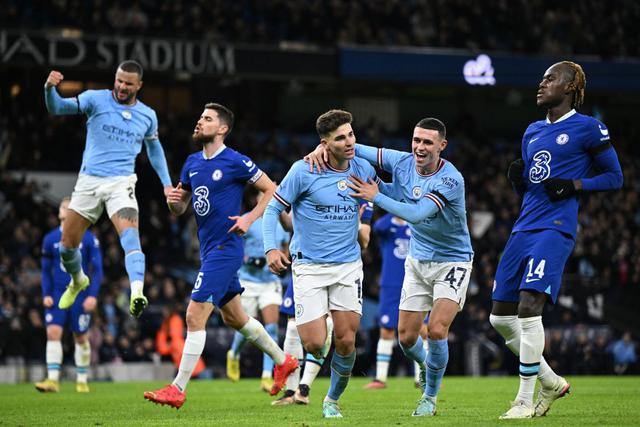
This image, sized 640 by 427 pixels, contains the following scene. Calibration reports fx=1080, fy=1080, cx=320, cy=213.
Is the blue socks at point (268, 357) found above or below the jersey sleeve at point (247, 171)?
below

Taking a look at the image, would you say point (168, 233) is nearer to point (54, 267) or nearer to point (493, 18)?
point (54, 267)

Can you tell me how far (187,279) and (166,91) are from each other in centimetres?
954

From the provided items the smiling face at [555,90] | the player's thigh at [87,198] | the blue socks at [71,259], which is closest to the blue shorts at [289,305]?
the blue socks at [71,259]

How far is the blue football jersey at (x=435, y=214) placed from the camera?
31.5 ft

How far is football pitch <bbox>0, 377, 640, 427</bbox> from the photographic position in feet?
29.5

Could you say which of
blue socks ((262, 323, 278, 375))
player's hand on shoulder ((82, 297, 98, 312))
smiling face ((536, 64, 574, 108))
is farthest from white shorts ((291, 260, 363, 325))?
player's hand on shoulder ((82, 297, 98, 312))

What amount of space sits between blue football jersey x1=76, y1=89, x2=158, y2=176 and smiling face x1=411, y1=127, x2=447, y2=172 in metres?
3.91

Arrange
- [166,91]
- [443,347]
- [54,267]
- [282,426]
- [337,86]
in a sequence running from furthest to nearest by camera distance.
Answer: [337,86] < [166,91] < [54,267] < [443,347] < [282,426]

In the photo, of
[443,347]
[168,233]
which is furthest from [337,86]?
[443,347]

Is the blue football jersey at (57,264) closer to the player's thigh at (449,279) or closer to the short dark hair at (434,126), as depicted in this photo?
A: the player's thigh at (449,279)

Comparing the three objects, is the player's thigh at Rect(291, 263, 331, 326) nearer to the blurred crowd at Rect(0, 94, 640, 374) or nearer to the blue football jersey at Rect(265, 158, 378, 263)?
the blue football jersey at Rect(265, 158, 378, 263)

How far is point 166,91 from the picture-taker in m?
33.6

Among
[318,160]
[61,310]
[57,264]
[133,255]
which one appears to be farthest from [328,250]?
[57,264]

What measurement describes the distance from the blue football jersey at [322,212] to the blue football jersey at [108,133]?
329 centimetres
